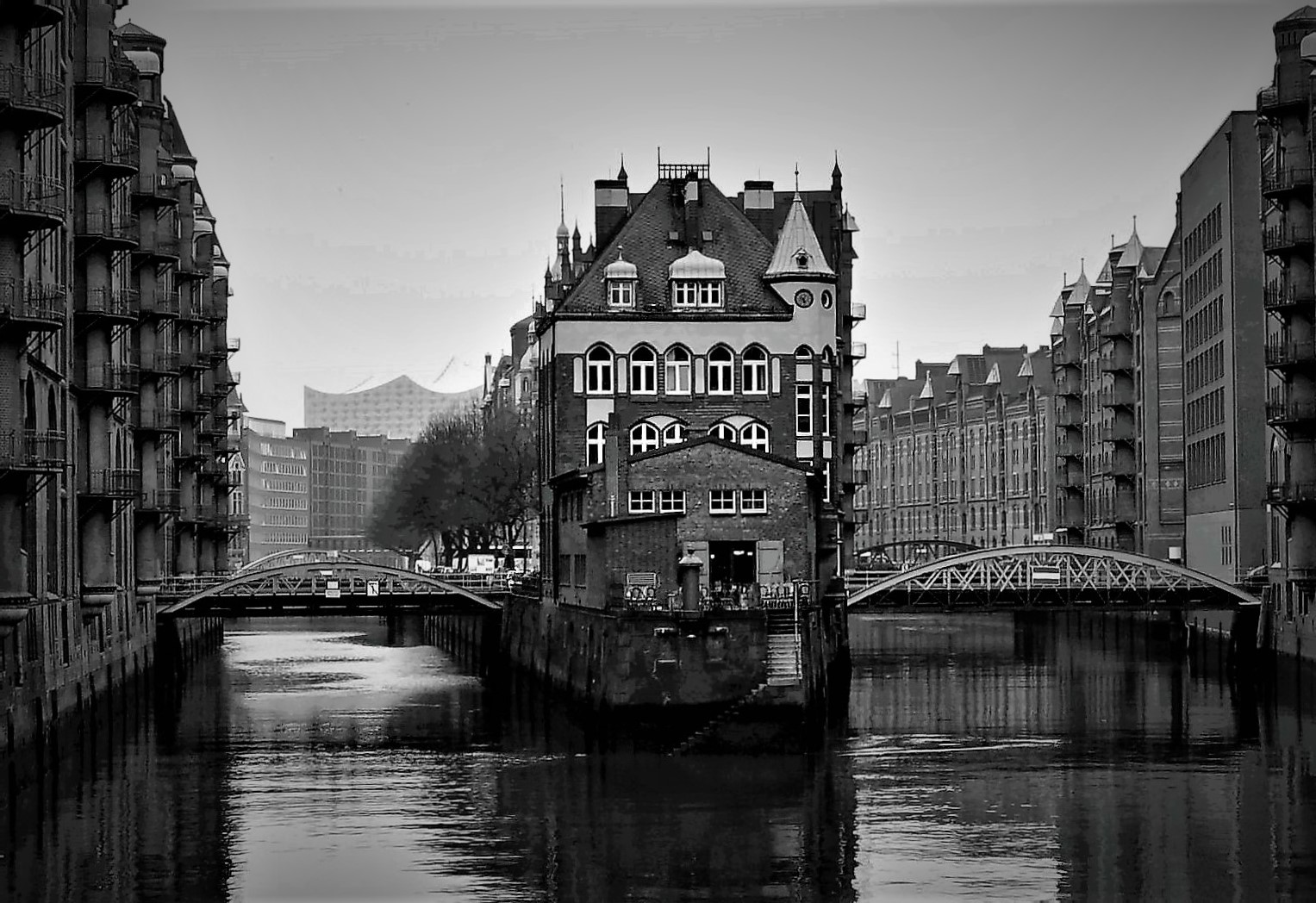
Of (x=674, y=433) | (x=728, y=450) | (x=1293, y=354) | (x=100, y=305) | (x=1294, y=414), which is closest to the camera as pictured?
(x=100, y=305)

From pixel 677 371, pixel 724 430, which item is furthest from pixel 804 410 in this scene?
pixel 677 371

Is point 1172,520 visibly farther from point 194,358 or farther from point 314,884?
point 314,884

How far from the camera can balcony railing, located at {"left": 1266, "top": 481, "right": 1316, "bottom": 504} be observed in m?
87.1

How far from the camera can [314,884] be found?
41656 mm

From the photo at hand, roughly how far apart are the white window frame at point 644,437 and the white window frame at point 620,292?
4.43 meters

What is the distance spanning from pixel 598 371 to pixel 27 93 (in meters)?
36.2

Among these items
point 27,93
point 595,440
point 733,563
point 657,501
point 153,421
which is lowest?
point 733,563

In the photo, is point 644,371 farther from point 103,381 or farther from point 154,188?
point 103,381

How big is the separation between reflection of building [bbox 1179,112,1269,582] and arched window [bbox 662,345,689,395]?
96.0ft

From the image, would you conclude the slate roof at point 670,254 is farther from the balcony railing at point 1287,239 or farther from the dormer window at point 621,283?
the balcony railing at point 1287,239

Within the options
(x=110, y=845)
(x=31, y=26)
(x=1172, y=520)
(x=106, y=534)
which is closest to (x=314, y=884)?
(x=110, y=845)

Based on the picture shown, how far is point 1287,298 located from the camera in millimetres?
89812

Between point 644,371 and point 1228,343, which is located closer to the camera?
point 644,371

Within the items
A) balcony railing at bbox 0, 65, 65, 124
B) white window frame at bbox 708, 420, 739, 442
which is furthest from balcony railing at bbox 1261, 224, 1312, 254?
balcony railing at bbox 0, 65, 65, 124
